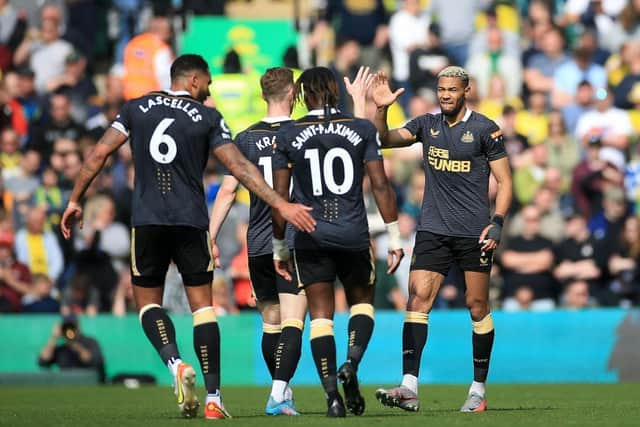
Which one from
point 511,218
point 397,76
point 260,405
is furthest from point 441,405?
point 397,76

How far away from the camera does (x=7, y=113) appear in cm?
2172

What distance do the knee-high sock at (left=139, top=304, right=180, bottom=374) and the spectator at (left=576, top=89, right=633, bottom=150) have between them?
11.7m

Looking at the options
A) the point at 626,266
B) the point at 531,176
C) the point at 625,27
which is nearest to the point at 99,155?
the point at 626,266

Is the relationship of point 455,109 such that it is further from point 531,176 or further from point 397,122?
point 397,122

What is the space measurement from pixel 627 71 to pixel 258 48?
5.69 metres

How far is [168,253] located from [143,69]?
11.8m

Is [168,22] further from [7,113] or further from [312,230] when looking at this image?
[312,230]

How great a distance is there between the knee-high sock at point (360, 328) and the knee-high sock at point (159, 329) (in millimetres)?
1250

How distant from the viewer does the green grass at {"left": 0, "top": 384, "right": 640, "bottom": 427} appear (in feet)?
33.3

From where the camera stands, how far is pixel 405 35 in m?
22.9

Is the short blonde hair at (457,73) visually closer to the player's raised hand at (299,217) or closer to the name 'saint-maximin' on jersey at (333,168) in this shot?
the name 'saint-maximin' on jersey at (333,168)

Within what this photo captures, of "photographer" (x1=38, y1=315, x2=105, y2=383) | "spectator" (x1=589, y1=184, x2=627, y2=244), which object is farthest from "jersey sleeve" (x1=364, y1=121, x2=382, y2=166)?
"spectator" (x1=589, y1=184, x2=627, y2=244)

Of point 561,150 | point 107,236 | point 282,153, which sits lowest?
point 107,236

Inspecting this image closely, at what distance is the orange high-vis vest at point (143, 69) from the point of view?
22000 mm
